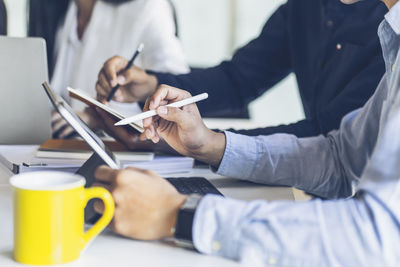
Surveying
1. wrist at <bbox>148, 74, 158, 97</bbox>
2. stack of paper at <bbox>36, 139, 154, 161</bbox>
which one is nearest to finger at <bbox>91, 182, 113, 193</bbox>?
stack of paper at <bbox>36, 139, 154, 161</bbox>

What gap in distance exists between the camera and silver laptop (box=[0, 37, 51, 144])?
1276 millimetres

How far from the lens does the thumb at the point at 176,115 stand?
0.94 metres

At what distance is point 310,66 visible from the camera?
5.01ft

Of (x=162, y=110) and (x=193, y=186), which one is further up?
(x=162, y=110)

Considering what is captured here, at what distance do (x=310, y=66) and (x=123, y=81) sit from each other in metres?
0.52

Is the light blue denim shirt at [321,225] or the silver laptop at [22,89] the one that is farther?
the silver laptop at [22,89]

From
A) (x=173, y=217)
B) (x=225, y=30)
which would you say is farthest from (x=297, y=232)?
(x=225, y=30)

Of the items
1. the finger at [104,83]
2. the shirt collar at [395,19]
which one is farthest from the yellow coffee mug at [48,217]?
the finger at [104,83]

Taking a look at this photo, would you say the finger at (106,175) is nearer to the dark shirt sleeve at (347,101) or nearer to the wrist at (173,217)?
the wrist at (173,217)

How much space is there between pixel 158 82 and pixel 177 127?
50 cm

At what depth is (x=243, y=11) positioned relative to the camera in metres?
4.20

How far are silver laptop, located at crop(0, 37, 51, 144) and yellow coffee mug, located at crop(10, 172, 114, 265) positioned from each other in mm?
684

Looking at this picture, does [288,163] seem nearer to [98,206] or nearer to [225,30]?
[98,206]

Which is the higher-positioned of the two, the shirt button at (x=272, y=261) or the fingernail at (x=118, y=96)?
the fingernail at (x=118, y=96)
